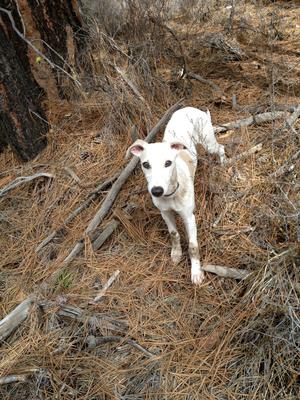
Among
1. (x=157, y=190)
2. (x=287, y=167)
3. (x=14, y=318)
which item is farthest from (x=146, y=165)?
(x=14, y=318)

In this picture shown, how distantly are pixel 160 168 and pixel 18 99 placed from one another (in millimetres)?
2236

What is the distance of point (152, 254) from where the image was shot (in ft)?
11.2

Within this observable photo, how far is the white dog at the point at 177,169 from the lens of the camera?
2793 millimetres

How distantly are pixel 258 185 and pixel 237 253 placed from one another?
0.72 m

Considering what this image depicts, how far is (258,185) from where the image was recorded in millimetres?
3451

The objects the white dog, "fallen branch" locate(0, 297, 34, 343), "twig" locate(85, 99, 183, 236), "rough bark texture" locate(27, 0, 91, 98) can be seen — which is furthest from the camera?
"rough bark texture" locate(27, 0, 91, 98)

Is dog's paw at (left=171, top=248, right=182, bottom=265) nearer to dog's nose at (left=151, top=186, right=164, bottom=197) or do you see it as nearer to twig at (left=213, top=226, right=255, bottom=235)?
twig at (left=213, top=226, right=255, bottom=235)

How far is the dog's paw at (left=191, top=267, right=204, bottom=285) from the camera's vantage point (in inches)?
120

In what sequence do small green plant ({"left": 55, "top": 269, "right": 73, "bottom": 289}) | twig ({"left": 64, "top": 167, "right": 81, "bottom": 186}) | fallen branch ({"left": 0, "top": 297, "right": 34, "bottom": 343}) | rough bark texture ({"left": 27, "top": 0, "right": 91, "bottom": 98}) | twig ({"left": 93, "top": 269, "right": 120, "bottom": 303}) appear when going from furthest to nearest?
1. rough bark texture ({"left": 27, "top": 0, "right": 91, "bottom": 98})
2. twig ({"left": 64, "top": 167, "right": 81, "bottom": 186})
3. small green plant ({"left": 55, "top": 269, "right": 73, "bottom": 289})
4. twig ({"left": 93, "top": 269, "right": 120, "bottom": 303})
5. fallen branch ({"left": 0, "top": 297, "right": 34, "bottom": 343})

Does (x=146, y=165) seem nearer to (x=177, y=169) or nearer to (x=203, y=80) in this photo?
(x=177, y=169)

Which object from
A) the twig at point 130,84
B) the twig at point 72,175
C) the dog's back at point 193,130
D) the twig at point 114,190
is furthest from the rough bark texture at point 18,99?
the dog's back at point 193,130

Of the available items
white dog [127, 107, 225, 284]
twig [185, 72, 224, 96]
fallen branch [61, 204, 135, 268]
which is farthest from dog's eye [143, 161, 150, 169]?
twig [185, 72, 224, 96]

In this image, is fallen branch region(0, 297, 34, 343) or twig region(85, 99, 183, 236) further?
twig region(85, 99, 183, 236)

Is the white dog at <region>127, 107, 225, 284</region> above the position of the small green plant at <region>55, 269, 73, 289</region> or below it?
above
